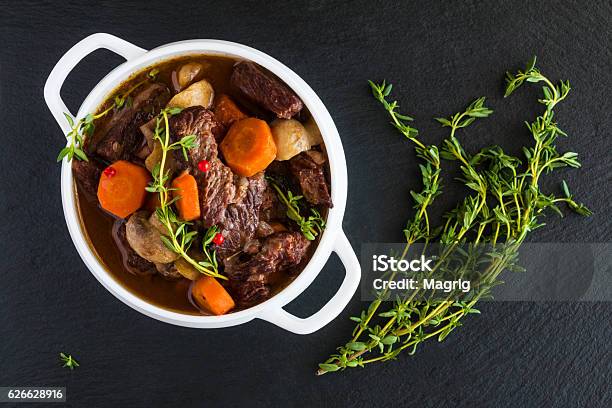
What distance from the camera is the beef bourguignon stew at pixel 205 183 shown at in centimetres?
159

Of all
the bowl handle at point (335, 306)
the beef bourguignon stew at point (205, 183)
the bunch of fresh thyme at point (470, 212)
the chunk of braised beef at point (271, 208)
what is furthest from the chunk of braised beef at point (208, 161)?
the bunch of fresh thyme at point (470, 212)

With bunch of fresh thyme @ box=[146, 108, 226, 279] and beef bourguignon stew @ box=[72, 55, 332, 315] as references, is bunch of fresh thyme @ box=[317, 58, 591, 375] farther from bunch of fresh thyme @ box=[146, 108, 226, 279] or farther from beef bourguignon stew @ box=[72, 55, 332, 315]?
bunch of fresh thyme @ box=[146, 108, 226, 279]

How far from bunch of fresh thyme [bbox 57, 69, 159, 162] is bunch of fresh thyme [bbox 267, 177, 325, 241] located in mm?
455

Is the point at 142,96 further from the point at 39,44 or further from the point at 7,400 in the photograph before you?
the point at 7,400

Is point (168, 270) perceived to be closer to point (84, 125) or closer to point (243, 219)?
point (243, 219)

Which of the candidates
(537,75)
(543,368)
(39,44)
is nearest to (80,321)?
(39,44)

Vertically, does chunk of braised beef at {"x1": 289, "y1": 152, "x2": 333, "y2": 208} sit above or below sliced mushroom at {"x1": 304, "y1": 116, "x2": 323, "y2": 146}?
below

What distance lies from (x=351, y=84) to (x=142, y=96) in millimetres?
644

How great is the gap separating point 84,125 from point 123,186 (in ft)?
0.70

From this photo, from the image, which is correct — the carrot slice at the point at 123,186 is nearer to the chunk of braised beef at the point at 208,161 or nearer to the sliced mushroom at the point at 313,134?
the chunk of braised beef at the point at 208,161

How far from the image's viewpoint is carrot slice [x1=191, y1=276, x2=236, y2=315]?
65.4 inches

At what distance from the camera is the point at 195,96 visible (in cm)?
166

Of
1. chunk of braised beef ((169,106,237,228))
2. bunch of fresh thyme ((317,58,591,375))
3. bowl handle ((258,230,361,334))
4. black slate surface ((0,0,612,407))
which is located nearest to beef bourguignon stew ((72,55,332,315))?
chunk of braised beef ((169,106,237,228))

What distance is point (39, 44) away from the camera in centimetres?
193
